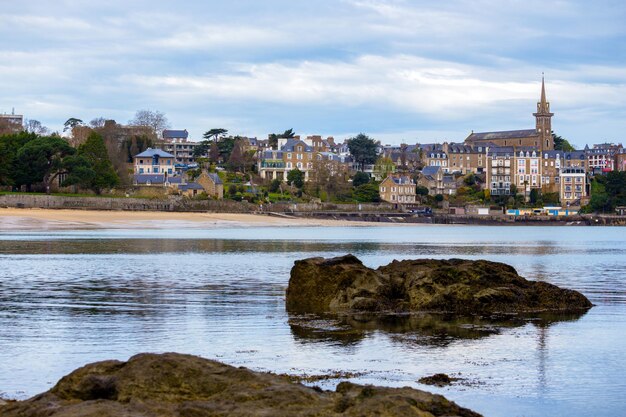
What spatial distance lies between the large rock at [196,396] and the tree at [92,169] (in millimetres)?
106764

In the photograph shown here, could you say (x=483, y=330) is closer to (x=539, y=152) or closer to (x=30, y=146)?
(x=30, y=146)

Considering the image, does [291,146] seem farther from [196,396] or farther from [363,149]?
[196,396]

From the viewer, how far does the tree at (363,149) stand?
182625 millimetres

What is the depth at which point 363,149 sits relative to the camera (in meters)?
182

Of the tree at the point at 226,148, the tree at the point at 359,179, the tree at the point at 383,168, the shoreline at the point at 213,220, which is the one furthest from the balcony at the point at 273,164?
the shoreline at the point at 213,220

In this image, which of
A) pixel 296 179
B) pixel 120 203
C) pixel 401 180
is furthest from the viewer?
pixel 401 180

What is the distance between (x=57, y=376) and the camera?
14.3 m

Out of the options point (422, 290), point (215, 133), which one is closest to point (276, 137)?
point (215, 133)

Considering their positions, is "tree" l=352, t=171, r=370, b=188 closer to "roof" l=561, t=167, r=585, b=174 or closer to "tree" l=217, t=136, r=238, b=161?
"tree" l=217, t=136, r=238, b=161

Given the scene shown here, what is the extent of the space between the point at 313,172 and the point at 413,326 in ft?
448

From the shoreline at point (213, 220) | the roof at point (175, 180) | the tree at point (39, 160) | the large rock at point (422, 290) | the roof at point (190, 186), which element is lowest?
the shoreline at point (213, 220)

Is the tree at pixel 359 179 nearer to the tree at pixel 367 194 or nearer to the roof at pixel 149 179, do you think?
the tree at pixel 367 194

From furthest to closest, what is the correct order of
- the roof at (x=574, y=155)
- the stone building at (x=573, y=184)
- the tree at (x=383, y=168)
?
the roof at (x=574, y=155) < the stone building at (x=573, y=184) < the tree at (x=383, y=168)

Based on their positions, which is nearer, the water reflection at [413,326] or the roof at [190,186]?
the water reflection at [413,326]
